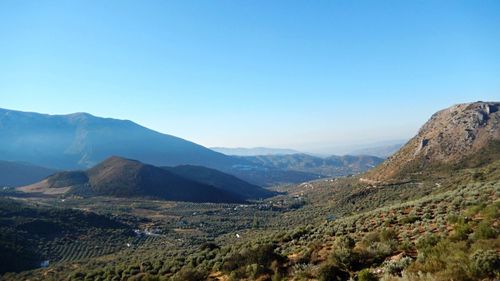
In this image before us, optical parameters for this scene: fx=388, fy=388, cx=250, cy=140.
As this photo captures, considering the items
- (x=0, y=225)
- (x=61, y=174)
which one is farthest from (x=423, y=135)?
(x=61, y=174)

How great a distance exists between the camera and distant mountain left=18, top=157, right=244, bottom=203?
146375mm

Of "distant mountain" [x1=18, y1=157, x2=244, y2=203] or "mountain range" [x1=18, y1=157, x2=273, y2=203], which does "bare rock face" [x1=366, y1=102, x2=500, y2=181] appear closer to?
"mountain range" [x1=18, y1=157, x2=273, y2=203]

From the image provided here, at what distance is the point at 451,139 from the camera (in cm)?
9869

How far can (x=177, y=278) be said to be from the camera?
1834 cm

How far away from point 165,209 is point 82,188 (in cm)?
5239

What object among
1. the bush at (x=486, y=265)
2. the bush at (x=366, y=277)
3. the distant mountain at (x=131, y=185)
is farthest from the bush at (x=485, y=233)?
the distant mountain at (x=131, y=185)

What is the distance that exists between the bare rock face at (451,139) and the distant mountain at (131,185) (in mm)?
72100

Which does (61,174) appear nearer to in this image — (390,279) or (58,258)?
(58,258)

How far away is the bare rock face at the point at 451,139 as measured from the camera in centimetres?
9112

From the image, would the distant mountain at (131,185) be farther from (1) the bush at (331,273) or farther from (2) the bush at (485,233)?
(2) the bush at (485,233)

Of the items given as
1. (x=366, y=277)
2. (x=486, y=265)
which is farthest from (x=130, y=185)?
(x=486, y=265)

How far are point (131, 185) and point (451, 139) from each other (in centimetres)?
11162

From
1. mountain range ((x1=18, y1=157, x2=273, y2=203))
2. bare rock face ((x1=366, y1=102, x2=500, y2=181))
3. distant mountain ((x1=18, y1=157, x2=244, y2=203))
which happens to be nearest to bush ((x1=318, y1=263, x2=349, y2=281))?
bare rock face ((x1=366, y1=102, x2=500, y2=181))

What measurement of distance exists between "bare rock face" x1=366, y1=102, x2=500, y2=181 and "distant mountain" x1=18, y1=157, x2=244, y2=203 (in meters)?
72.1
